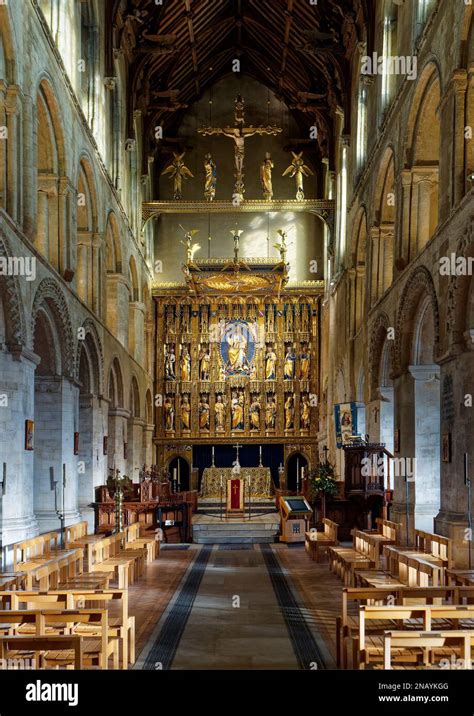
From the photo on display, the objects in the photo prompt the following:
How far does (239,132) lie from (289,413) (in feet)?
32.0

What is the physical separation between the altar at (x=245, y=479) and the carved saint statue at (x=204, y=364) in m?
3.73

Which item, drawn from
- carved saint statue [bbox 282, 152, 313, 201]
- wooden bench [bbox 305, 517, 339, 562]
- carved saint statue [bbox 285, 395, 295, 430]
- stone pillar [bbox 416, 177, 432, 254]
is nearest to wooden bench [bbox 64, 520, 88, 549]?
wooden bench [bbox 305, 517, 339, 562]

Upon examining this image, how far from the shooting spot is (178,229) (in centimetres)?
3462

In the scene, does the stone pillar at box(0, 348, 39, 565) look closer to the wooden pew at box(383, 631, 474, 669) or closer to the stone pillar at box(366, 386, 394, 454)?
the wooden pew at box(383, 631, 474, 669)

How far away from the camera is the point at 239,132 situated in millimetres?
30828

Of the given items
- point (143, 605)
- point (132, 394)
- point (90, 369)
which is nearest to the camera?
point (143, 605)

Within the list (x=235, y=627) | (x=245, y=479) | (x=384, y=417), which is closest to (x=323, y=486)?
(x=384, y=417)

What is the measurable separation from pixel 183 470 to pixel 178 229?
8835 millimetres

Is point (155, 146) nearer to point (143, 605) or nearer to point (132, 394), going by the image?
point (132, 394)

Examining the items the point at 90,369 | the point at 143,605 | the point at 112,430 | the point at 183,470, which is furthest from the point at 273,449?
the point at 143,605

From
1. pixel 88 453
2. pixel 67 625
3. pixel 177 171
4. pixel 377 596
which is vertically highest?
pixel 177 171

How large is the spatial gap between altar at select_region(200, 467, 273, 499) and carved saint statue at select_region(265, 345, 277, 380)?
12.3 feet

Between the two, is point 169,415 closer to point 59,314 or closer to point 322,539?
point 322,539

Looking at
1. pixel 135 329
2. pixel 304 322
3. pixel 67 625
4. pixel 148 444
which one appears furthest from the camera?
pixel 304 322
